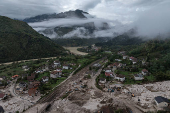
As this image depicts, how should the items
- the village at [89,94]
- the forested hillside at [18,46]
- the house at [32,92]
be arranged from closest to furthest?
the village at [89,94] < the house at [32,92] < the forested hillside at [18,46]

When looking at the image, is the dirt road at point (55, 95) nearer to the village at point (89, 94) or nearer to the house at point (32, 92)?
the village at point (89, 94)

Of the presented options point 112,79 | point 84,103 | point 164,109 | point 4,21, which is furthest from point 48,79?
point 4,21

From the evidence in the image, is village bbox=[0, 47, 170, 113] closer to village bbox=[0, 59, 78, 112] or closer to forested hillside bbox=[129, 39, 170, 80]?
village bbox=[0, 59, 78, 112]

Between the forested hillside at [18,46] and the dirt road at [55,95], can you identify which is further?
the forested hillside at [18,46]

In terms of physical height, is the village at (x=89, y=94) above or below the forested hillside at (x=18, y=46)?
below

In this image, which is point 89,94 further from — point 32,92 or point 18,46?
point 18,46

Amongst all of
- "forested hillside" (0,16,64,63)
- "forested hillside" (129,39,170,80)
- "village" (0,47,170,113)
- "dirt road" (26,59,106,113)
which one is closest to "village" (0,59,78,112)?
"village" (0,47,170,113)


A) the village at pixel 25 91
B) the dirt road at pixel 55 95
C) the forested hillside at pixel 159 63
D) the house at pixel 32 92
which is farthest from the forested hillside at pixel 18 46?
the forested hillside at pixel 159 63

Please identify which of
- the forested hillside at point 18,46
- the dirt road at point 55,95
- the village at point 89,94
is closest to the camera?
the village at point 89,94

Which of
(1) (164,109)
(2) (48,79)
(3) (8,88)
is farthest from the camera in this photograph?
(2) (48,79)

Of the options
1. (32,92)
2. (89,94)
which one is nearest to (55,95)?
(32,92)

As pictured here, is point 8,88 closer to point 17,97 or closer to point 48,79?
point 17,97
